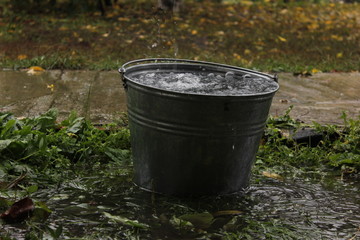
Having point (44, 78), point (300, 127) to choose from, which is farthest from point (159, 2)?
point (300, 127)

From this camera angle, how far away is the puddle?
247 centimetres

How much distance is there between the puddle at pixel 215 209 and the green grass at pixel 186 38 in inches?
113

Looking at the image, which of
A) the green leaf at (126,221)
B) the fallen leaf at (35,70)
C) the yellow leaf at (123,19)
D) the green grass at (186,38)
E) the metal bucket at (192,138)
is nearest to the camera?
the green leaf at (126,221)

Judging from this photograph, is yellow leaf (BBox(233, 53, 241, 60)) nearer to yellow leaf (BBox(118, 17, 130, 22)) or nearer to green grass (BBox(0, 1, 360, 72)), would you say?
green grass (BBox(0, 1, 360, 72))

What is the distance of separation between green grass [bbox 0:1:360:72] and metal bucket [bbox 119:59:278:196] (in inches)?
114

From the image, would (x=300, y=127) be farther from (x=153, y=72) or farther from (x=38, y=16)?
(x=38, y=16)

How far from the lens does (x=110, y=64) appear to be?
5.72m

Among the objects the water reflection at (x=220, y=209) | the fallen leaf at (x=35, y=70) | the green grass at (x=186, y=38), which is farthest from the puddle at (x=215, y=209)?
the green grass at (x=186, y=38)

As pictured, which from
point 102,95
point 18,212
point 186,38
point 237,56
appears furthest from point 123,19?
point 18,212

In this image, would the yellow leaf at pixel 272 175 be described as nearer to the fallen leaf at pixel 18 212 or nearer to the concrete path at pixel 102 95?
the concrete path at pixel 102 95

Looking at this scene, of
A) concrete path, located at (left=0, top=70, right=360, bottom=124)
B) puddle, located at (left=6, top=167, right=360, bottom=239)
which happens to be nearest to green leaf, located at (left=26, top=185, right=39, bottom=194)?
puddle, located at (left=6, top=167, right=360, bottom=239)

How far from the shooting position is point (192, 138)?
2.70 meters

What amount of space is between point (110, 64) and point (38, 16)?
2.26m

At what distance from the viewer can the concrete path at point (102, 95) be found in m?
4.24
